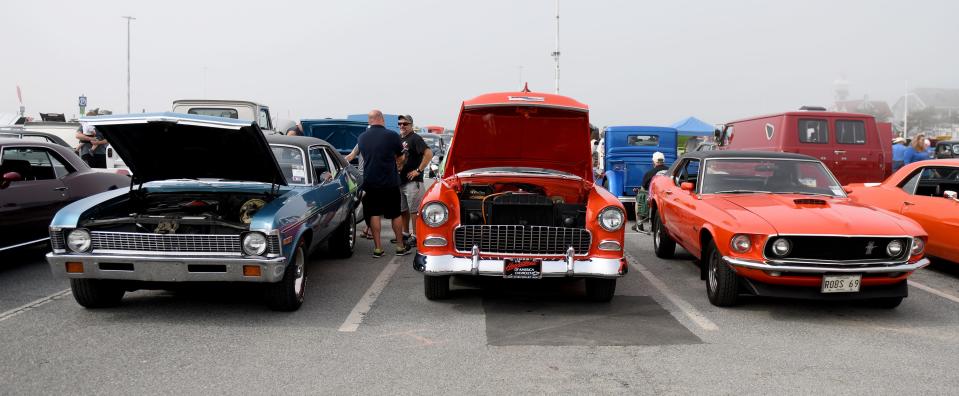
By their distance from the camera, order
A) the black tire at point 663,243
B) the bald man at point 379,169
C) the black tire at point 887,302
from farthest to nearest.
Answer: the black tire at point 663,243, the bald man at point 379,169, the black tire at point 887,302

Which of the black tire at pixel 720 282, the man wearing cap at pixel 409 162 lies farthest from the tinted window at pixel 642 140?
the black tire at pixel 720 282

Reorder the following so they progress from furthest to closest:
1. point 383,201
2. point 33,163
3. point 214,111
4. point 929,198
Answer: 1. point 214,111
2. point 383,201
3. point 33,163
4. point 929,198

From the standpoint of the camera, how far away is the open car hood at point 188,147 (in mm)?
5293

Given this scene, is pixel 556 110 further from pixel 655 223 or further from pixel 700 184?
pixel 655 223

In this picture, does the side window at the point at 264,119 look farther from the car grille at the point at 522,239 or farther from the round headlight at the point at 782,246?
the round headlight at the point at 782,246

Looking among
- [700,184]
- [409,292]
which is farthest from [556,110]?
[409,292]

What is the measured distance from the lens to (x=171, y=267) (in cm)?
505

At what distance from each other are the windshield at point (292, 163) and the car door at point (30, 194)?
2649mm

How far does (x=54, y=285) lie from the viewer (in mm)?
6586

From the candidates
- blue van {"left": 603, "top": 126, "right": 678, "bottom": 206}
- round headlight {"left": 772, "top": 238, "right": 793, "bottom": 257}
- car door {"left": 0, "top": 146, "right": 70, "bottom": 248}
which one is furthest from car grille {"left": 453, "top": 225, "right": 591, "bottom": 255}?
blue van {"left": 603, "top": 126, "right": 678, "bottom": 206}

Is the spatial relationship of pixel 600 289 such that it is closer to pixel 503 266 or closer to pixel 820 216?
pixel 503 266

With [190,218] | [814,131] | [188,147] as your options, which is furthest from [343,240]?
[814,131]

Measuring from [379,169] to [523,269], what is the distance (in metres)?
3.04

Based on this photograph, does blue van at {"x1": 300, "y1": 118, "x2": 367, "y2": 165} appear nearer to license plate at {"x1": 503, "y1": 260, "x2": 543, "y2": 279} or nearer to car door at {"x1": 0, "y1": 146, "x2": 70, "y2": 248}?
Result: car door at {"x1": 0, "y1": 146, "x2": 70, "y2": 248}
